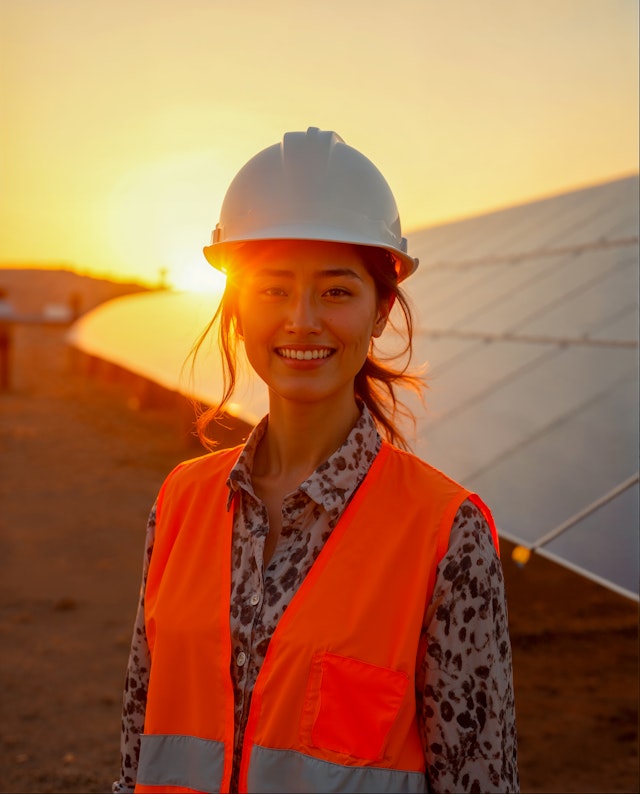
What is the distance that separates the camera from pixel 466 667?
1.68 metres

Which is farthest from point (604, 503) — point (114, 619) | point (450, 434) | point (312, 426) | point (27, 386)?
point (27, 386)

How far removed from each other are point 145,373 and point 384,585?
490 inches

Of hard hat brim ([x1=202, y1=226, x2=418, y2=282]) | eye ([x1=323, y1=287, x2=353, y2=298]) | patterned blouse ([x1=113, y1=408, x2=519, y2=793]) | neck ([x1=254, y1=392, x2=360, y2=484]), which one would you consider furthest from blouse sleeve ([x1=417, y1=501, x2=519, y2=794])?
hard hat brim ([x1=202, y1=226, x2=418, y2=282])

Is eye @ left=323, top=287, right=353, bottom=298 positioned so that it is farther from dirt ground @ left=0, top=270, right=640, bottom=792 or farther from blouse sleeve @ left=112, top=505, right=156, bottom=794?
dirt ground @ left=0, top=270, right=640, bottom=792

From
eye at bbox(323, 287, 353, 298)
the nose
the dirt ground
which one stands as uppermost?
eye at bbox(323, 287, 353, 298)

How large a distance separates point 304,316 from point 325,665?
2.32 ft

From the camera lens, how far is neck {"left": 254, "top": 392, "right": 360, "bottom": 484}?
6.68 feet

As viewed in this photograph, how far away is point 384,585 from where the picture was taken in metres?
1.72

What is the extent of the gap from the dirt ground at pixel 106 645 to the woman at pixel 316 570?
3.16 m

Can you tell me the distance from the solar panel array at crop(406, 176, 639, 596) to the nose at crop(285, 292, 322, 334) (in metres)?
2.38

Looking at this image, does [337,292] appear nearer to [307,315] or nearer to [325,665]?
[307,315]

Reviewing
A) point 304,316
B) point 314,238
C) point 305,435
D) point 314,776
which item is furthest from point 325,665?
point 314,238

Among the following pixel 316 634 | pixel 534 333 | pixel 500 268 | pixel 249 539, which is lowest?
pixel 316 634

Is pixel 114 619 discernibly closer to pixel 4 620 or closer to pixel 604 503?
pixel 4 620
